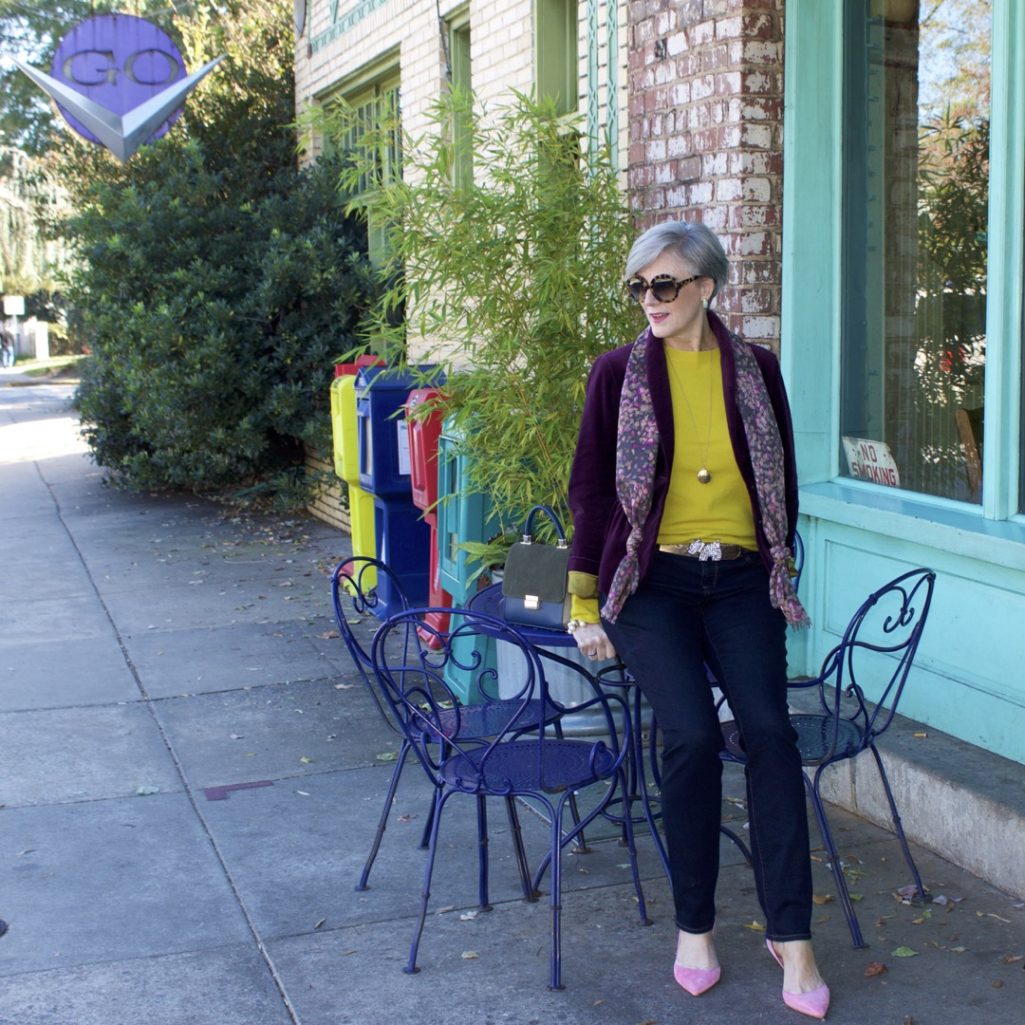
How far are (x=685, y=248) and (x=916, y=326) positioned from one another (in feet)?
6.73

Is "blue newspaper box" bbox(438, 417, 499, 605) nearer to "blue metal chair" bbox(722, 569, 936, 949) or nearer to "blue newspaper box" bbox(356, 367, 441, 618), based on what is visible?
"blue newspaper box" bbox(356, 367, 441, 618)

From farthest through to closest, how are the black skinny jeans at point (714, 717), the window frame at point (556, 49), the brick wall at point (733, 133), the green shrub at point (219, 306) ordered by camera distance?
the green shrub at point (219, 306) → the window frame at point (556, 49) → the brick wall at point (733, 133) → the black skinny jeans at point (714, 717)

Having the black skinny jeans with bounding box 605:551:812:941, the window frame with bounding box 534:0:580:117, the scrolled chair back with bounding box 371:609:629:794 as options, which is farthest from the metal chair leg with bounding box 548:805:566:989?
the window frame with bounding box 534:0:580:117

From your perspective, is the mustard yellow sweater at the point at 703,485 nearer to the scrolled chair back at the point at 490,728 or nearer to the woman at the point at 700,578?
the woman at the point at 700,578

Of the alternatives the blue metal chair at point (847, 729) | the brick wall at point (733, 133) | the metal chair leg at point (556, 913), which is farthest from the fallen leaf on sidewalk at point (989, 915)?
the brick wall at point (733, 133)

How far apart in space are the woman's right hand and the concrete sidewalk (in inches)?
32.7

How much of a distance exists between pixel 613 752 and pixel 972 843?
1171 millimetres

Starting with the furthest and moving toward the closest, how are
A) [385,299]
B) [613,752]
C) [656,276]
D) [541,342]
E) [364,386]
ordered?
[364,386] → [385,299] → [541,342] → [613,752] → [656,276]

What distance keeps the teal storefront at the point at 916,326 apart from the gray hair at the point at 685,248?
149 centimetres

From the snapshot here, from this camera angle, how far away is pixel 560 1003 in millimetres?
3561

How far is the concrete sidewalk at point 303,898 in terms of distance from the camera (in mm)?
3578

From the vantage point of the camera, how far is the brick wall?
542cm

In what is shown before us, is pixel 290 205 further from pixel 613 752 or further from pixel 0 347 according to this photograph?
pixel 0 347

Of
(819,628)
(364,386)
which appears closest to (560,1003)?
(819,628)
